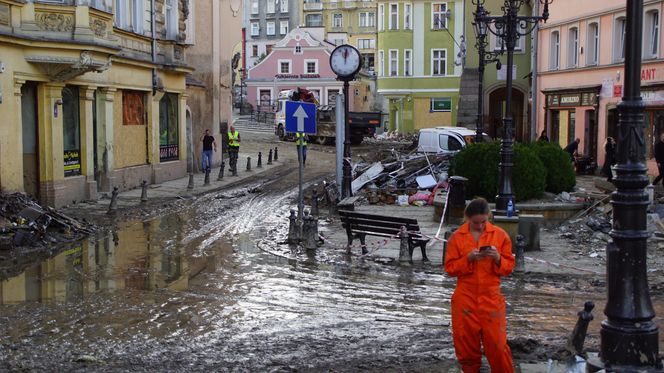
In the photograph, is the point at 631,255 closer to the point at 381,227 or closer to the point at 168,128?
the point at 381,227

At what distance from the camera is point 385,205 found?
71.3 feet

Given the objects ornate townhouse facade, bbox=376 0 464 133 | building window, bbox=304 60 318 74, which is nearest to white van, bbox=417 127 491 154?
ornate townhouse facade, bbox=376 0 464 133

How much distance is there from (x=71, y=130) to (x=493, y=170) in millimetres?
11641

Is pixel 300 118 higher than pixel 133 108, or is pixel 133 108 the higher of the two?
pixel 133 108

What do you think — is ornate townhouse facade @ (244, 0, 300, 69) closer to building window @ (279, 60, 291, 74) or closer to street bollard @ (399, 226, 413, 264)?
building window @ (279, 60, 291, 74)

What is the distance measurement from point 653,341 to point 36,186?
17.5m

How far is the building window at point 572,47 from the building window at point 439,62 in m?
22.9

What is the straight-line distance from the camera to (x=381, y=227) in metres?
14.6

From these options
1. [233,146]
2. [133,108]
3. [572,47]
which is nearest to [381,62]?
[572,47]

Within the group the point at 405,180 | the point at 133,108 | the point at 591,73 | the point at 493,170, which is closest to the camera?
the point at 493,170

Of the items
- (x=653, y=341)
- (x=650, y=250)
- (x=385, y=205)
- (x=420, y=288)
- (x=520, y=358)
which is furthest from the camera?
(x=385, y=205)

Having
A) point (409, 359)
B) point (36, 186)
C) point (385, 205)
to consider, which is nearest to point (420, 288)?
point (409, 359)

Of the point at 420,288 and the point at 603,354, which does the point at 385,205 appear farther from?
the point at 603,354

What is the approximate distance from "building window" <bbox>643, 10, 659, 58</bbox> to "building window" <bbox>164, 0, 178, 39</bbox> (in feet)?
54.7
